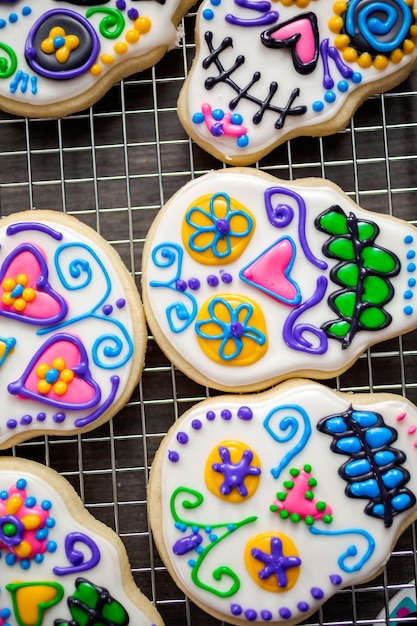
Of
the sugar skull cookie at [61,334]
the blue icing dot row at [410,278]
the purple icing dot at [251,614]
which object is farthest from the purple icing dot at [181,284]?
the purple icing dot at [251,614]

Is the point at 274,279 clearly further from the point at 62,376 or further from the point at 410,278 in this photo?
the point at 62,376

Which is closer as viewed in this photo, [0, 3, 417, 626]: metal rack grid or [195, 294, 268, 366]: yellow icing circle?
[195, 294, 268, 366]: yellow icing circle

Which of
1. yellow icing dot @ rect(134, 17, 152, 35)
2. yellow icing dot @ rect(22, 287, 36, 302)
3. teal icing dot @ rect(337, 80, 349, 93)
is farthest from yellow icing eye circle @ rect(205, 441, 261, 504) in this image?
yellow icing dot @ rect(134, 17, 152, 35)

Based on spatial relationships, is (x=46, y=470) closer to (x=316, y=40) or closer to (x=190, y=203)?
(x=190, y=203)

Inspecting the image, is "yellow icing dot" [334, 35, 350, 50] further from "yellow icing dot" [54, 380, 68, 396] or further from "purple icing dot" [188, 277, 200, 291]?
"yellow icing dot" [54, 380, 68, 396]

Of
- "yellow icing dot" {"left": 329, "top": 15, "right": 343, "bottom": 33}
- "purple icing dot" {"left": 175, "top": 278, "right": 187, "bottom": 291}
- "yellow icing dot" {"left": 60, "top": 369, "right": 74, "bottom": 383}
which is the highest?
"yellow icing dot" {"left": 329, "top": 15, "right": 343, "bottom": 33}

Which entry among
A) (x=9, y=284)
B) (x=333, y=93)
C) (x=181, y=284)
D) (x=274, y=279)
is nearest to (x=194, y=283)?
(x=181, y=284)

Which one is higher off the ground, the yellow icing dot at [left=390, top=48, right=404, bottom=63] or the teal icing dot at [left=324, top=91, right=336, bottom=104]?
the yellow icing dot at [left=390, top=48, right=404, bottom=63]
